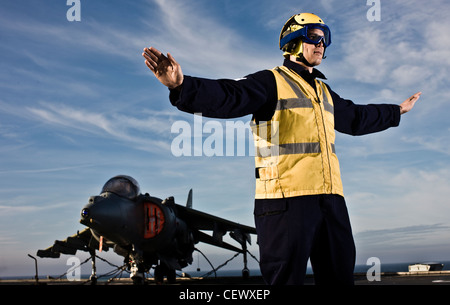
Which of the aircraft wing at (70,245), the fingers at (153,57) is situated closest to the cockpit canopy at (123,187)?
the aircraft wing at (70,245)

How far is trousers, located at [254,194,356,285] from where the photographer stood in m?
3.21

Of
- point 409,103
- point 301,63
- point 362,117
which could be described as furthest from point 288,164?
point 409,103

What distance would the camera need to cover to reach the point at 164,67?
300cm

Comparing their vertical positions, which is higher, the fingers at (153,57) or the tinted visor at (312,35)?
the tinted visor at (312,35)

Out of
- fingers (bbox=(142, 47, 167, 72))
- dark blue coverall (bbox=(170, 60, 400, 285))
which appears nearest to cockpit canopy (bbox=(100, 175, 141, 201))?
dark blue coverall (bbox=(170, 60, 400, 285))

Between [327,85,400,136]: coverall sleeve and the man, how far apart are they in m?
0.67

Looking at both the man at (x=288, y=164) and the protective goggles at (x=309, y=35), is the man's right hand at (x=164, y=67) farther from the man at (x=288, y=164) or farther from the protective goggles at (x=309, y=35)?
the protective goggles at (x=309, y=35)

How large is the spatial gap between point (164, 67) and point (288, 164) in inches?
52.0

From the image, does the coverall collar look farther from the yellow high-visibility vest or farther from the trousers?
the trousers

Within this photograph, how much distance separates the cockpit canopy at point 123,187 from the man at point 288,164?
420 inches

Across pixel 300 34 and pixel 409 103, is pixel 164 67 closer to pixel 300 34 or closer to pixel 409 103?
pixel 300 34

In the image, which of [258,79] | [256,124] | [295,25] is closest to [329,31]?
[295,25]

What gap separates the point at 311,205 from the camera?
334 centimetres

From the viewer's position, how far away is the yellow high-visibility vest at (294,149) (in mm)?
3406
